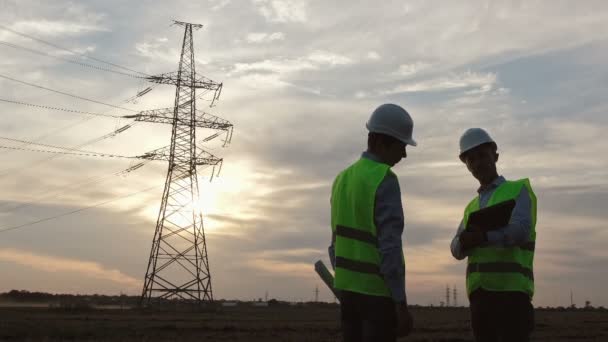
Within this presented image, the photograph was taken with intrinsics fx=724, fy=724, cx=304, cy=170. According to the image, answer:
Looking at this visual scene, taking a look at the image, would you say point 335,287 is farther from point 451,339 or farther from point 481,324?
point 451,339

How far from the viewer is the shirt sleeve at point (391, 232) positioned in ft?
15.3

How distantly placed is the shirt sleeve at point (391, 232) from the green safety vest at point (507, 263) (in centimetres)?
196

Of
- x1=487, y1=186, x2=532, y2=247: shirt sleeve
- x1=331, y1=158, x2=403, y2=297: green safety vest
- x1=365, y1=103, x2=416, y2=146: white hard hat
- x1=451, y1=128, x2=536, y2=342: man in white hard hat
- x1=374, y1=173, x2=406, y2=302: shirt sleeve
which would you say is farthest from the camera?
x1=451, y1=128, x2=536, y2=342: man in white hard hat

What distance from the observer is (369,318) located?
4.79 m

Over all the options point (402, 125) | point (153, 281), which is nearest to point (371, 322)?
point (402, 125)

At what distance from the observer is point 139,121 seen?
4572cm

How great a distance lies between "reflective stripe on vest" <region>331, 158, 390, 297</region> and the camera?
482cm

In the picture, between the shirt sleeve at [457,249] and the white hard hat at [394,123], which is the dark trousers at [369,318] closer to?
the white hard hat at [394,123]

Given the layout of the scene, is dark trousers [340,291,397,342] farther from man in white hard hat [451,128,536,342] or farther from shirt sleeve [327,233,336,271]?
man in white hard hat [451,128,536,342]

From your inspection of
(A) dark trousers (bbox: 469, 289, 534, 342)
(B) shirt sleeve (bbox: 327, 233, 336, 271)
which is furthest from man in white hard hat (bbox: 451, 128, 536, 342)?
(B) shirt sleeve (bbox: 327, 233, 336, 271)

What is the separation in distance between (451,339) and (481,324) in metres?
15.6

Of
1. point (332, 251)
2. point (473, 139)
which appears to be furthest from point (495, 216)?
point (332, 251)

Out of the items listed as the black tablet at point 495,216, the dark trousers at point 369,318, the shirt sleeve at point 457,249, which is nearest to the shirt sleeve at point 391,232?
the dark trousers at point 369,318

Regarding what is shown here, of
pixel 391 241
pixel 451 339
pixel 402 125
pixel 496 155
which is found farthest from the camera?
pixel 451 339
